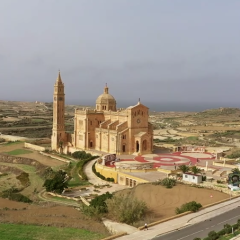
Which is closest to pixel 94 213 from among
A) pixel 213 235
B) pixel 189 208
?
pixel 189 208

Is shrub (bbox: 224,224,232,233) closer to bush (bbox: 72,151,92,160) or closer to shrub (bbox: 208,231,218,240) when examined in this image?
shrub (bbox: 208,231,218,240)

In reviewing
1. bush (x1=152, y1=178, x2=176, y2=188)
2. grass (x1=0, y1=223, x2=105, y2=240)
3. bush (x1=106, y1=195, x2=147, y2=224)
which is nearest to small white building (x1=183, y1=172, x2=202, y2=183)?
bush (x1=152, y1=178, x2=176, y2=188)

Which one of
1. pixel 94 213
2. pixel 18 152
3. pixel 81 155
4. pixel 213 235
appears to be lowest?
pixel 18 152

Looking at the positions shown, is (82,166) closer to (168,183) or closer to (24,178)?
(24,178)

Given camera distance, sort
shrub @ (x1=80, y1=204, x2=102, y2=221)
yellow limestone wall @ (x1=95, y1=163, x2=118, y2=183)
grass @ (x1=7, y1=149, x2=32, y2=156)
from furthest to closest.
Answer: grass @ (x1=7, y1=149, x2=32, y2=156) → yellow limestone wall @ (x1=95, y1=163, x2=118, y2=183) → shrub @ (x1=80, y1=204, x2=102, y2=221)

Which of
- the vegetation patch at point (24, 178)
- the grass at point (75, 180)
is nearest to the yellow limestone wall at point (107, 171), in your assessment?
the grass at point (75, 180)
